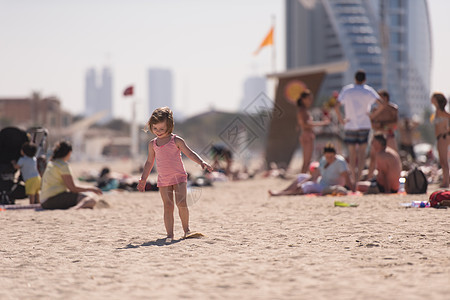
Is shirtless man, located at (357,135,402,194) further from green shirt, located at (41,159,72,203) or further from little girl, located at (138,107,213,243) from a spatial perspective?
green shirt, located at (41,159,72,203)

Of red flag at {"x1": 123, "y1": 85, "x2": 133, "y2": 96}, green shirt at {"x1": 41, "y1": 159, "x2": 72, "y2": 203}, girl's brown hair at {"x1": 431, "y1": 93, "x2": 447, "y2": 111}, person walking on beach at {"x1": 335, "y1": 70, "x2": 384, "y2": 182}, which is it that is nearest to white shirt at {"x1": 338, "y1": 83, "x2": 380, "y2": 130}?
person walking on beach at {"x1": 335, "y1": 70, "x2": 384, "y2": 182}

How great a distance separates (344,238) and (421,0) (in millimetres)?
131115

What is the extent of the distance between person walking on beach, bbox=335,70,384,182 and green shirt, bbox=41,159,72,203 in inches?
162

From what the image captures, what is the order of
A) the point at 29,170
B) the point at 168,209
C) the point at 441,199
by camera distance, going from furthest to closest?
the point at 29,170 < the point at 441,199 < the point at 168,209

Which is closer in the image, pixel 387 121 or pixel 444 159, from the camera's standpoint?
pixel 444 159

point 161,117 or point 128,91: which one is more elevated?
point 128,91

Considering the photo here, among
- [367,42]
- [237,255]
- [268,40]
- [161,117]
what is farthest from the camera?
[367,42]

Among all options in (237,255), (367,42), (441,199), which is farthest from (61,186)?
(367,42)

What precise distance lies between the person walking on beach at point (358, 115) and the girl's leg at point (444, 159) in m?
1.09

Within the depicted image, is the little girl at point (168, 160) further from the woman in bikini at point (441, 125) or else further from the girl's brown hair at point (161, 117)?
the woman in bikini at point (441, 125)

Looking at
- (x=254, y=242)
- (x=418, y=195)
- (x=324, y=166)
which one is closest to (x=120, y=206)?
(x=324, y=166)

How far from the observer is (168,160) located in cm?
471

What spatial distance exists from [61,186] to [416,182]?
478 centimetres

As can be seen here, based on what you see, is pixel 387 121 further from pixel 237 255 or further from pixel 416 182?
pixel 237 255
